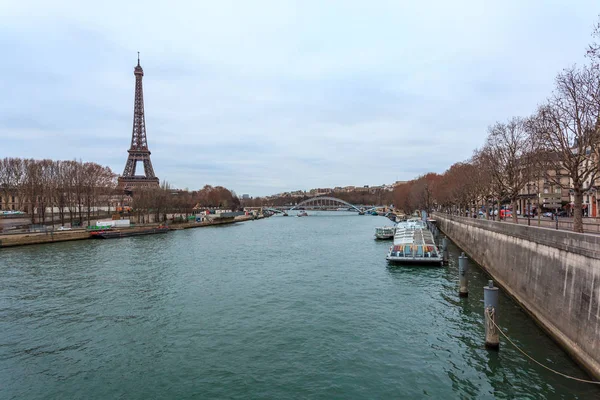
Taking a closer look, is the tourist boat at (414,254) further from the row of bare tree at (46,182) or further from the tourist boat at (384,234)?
the row of bare tree at (46,182)

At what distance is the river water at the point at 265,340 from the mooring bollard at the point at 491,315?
332 mm

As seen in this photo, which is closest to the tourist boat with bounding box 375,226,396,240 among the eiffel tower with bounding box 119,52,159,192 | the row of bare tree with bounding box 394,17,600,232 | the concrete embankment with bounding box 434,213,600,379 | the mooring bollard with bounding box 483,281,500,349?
the row of bare tree with bounding box 394,17,600,232

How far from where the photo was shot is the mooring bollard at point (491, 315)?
11.8m

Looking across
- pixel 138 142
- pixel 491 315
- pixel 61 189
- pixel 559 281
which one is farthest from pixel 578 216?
pixel 138 142

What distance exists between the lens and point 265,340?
1307 cm

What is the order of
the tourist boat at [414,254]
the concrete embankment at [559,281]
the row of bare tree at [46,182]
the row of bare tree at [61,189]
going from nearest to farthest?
the concrete embankment at [559,281] → the tourist boat at [414,254] → the row of bare tree at [46,182] → the row of bare tree at [61,189]

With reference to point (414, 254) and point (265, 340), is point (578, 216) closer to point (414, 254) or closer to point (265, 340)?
point (414, 254)

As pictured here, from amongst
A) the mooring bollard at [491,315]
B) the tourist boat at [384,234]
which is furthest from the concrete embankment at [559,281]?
the tourist boat at [384,234]

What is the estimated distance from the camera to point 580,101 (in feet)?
56.5

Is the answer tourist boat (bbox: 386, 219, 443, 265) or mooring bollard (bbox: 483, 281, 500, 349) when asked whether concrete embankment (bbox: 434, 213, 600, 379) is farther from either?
tourist boat (bbox: 386, 219, 443, 265)

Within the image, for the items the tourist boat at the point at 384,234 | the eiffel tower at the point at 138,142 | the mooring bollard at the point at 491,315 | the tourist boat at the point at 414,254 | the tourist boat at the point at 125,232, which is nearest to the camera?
the mooring bollard at the point at 491,315

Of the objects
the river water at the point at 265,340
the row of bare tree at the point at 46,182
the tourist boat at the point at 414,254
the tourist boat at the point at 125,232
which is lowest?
the river water at the point at 265,340

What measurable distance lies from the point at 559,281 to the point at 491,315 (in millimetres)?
2664

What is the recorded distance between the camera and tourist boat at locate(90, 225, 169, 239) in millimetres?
53000
